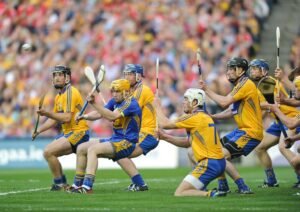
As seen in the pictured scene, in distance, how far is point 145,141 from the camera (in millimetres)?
16547

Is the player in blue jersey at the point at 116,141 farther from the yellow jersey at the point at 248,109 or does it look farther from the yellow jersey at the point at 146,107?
the yellow jersey at the point at 248,109

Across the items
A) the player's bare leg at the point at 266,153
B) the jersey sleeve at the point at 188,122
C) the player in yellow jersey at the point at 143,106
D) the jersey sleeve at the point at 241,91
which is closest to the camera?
the jersey sleeve at the point at 188,122

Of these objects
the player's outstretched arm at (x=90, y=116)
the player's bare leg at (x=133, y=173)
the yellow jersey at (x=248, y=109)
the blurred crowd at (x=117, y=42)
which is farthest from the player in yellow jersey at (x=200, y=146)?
the blurred crowd at (x=117, y=42)

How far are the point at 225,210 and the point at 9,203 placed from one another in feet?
10.9

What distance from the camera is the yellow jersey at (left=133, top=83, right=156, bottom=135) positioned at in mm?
16766

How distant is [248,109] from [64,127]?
334cm

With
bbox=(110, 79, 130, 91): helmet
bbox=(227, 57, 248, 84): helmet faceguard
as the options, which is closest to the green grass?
A: bbox=(110, 79, 130, 91): helmet

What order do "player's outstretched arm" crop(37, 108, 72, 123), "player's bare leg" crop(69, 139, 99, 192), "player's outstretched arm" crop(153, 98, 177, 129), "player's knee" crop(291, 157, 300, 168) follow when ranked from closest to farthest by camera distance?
"player's outstretched arm" crop(153, 98, 177, 129), "player's knee" crop(291, 157, 300, 168), "player's bare leg" crop(69, 139, 99, 192), "player's outstretched arm" crop(37, 108, 72, 123)

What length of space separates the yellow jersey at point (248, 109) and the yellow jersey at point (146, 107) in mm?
2081

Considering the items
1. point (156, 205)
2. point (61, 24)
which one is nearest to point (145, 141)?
point (156, 205)

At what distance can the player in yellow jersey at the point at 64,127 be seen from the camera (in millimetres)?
15953

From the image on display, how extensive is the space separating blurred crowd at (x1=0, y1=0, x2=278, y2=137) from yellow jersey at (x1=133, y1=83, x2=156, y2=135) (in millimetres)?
8950

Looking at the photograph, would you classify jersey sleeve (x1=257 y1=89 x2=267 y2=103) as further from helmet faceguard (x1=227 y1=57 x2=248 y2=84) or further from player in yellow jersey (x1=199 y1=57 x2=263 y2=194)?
helmet faceguard (x1=227 y1=57 x2=248 y2=84)

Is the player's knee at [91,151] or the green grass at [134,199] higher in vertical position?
the player's knee at [91,151]
